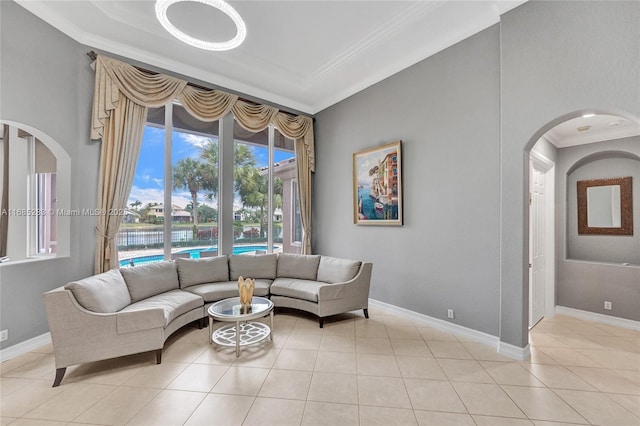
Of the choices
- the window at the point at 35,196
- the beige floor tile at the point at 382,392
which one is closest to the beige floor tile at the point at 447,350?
the beige floor tile at the point at 382,392

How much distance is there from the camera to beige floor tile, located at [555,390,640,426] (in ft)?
6.28

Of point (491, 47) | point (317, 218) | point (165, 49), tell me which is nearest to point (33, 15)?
point (165, 49)

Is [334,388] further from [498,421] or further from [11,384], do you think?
[11,384]

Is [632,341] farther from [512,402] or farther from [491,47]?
[491,47]

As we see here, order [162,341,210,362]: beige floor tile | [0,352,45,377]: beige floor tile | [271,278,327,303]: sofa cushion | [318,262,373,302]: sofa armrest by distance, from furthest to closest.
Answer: [271,278,327,303]: sofa cushion, [318,262,373,302]: sofa armrest, [162,341,210,362]: beige floor tile, [0,352,45,377]: beige floor tile

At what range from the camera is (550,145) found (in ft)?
13.4

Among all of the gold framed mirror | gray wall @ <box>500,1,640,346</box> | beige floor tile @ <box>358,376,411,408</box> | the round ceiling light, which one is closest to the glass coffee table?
beige floor tile @ <box>358,376,411,408</box>

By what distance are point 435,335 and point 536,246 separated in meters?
1.92

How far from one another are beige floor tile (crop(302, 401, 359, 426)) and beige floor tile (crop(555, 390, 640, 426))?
1625 millimetres

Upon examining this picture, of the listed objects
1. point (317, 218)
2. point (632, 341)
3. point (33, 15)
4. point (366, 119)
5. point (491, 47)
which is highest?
point (33, 15)

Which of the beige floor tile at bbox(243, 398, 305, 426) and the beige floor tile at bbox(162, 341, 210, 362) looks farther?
the beige floor tile at bbox(162, 341, 210, 362)

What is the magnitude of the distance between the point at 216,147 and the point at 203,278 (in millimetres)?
2193

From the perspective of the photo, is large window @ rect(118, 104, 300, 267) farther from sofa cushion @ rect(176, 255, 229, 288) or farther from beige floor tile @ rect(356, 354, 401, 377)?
beige floor tile @ rect(356, 354, 401, 377)

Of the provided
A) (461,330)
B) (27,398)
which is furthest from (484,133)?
(27,398)
